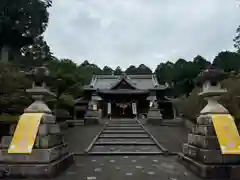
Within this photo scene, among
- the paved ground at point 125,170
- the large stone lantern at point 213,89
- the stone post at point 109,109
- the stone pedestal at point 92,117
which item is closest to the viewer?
the paved ground at point 125,170

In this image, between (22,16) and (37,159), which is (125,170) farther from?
(22,16)

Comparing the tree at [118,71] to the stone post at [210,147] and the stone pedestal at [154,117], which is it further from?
the stone post at [210,147]

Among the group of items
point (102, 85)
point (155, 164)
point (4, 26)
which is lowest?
point (155, 164)

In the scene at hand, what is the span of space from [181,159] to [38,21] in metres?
32.7

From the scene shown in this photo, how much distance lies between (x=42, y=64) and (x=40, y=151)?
9.28ft

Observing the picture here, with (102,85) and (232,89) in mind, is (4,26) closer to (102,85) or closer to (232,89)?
(102,85)

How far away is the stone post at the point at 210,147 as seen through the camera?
19.9ft

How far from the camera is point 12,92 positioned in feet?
44.3

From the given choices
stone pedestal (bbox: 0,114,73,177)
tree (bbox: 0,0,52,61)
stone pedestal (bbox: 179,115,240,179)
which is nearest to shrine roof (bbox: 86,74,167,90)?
tree (bbox: 0,0,52,61)

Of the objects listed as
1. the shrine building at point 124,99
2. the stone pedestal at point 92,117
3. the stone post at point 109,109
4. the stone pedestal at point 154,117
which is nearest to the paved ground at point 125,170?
the stone pedestal at point 92,117

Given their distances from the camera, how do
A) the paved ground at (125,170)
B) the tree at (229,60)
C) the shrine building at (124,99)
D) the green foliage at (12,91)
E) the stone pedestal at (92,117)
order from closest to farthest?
the paved ground at (125,170) → the green foliage at (12,91) → the stone pedestal at (92,117) → the shrine building at (124,99) → the tree at (229,60)

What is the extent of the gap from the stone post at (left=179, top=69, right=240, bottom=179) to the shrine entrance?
87.9ft

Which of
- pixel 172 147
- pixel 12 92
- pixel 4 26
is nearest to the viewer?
pixel 172 147

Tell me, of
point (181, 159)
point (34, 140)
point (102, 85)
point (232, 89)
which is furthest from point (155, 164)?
point (102, 85)
